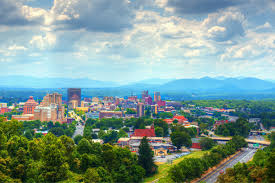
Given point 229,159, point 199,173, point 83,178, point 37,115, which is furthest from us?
point 37,115

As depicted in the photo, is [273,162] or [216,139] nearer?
[273,162]

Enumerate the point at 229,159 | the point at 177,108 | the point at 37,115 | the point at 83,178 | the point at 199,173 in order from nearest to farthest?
the point at 83,178 → the point at 199,173 → the point at 229,159 → the point at 37,115 → the point at 177,108

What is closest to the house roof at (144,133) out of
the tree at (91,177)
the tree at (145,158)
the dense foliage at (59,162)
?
the tree at (145,158)

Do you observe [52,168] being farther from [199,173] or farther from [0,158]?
[199,173]

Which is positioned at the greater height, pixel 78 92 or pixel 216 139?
pixel 78 92

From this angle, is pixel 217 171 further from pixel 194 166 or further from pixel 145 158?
pixel 145 158

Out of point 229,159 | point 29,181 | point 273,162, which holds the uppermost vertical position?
point 273,162

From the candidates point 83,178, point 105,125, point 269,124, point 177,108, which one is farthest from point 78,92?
point 83,178
